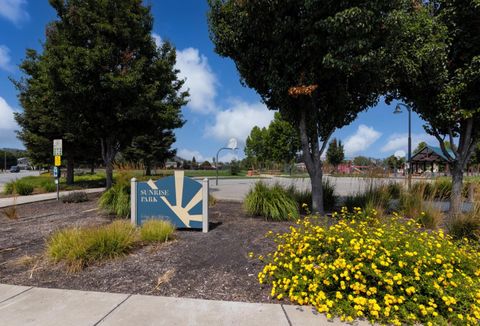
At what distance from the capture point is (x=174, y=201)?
6.43 metres

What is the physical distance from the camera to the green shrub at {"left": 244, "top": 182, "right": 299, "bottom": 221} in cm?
702

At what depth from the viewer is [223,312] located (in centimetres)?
301

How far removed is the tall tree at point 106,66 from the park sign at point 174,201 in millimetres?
5206

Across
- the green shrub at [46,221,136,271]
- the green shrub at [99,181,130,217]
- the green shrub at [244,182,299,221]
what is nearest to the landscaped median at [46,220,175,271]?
the green shrub at [46,221,136,271]

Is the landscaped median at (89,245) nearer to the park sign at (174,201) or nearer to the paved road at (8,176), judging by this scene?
the park sign at (174,201)

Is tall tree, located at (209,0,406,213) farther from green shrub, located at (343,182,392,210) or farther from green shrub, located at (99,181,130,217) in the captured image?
green shrub, located at (99,181,130,217)

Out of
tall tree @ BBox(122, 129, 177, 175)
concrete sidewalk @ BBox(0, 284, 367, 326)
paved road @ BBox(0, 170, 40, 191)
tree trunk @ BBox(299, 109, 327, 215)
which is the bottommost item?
paved road @ BBox(0, 170, 40, 191)

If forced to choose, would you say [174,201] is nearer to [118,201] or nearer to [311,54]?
[118,201]

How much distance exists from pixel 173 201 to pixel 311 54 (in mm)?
4495

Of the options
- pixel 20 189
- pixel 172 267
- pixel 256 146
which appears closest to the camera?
pixel 172 267

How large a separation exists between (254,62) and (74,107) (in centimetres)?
785

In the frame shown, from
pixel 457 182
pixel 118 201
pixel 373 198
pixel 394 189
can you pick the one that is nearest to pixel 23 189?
pixel 118 201

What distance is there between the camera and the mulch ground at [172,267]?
3594mm

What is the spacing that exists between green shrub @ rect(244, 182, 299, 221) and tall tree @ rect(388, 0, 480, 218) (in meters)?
3.61
